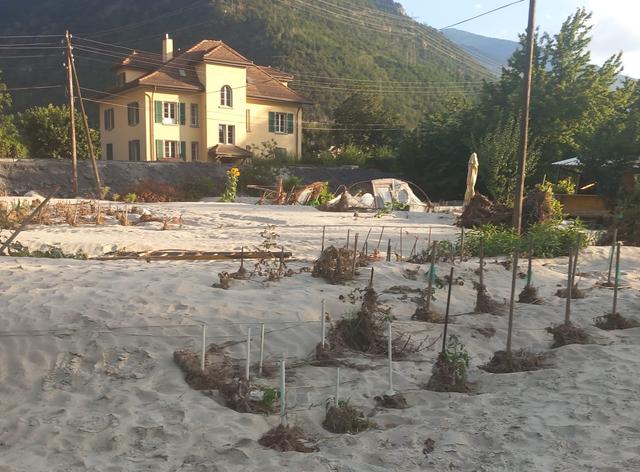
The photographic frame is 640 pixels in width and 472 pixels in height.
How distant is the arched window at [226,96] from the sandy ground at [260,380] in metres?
27.0

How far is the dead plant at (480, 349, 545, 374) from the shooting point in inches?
204

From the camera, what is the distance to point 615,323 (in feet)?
21.4

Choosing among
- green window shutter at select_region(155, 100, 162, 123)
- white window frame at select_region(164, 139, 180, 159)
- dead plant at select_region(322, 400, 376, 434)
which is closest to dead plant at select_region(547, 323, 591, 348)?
dead plant at select_region(322, 400, 376, 434)

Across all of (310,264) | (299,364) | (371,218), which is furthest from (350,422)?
(371,218)

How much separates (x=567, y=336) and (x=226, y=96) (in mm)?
30620

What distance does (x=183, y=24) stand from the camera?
249ft

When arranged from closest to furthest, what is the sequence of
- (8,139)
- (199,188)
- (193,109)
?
1. (199,188)
2. (8,139)
3. (193,109)

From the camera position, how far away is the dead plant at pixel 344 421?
392cm

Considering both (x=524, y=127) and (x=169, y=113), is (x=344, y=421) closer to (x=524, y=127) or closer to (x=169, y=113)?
(x=524, y=127)

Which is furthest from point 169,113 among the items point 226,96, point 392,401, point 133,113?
point 392,401

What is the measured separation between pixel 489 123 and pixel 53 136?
2569 centimetres

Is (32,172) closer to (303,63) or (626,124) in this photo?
(626,124)

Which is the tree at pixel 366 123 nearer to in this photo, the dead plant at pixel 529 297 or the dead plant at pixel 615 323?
the dead plant at pixel 529 297

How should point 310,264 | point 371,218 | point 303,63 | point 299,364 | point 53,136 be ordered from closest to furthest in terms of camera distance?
point 299,364
point 310,264
point 371,218
point 53,136
point 303,63
